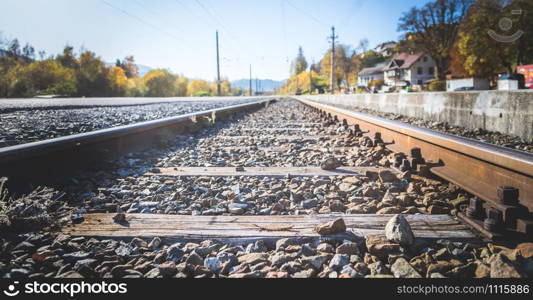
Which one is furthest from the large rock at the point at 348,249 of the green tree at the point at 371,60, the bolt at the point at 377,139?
the green tree at the point at 371,60

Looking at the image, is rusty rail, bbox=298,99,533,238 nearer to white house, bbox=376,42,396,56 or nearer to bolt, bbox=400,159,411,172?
bolt, bbox=400,159,411,172

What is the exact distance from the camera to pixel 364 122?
5203 mm

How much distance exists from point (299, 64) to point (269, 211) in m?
175

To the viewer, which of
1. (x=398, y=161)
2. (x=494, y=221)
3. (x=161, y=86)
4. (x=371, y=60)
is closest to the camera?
(x=494, y=221)

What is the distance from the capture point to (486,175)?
6.31 feet

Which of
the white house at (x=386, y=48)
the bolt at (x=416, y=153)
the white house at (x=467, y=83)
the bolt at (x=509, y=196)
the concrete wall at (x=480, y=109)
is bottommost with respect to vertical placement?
the bolt at (x=509, y=196)

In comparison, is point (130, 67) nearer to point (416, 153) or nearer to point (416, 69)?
point (416, 69)

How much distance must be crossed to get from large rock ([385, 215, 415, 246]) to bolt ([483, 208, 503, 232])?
0.35 metres

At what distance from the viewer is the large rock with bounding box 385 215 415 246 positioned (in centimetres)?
154

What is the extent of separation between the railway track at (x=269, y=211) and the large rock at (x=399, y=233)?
0.04 m

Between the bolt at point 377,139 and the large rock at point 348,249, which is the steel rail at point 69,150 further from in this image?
the bolt at point 377,139

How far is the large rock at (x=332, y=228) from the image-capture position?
170 centimetres

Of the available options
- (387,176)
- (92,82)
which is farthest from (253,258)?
(92,82)

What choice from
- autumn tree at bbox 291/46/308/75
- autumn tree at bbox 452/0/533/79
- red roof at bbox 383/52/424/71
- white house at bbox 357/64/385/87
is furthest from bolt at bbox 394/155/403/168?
autumn tree at bbox 291/46/308/75
